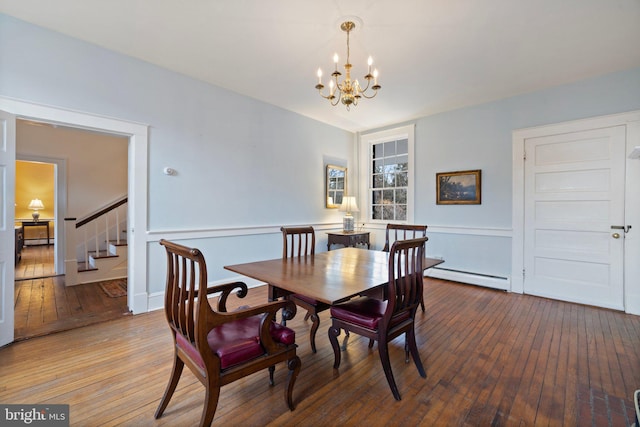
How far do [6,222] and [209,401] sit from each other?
2.45 meters

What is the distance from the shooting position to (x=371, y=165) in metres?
5.64

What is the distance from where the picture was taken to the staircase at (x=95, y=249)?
4.18m

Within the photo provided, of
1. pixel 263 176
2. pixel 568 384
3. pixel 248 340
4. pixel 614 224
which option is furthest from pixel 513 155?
pixel 248 340

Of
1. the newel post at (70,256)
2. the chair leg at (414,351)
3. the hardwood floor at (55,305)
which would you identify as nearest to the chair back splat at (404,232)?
the chair leg at (414,351)

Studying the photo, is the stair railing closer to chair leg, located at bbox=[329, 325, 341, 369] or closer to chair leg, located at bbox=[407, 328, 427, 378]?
chair leg, located at bbox=[329, 325, 341, 369]

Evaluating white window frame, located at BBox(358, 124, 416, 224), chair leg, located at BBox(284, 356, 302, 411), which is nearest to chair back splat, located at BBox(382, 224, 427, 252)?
white window frame, located at BBox(358, 124, 416, 224)

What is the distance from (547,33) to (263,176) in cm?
356

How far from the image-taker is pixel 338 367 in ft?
6.74

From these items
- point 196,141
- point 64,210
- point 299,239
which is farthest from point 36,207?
point 299,239

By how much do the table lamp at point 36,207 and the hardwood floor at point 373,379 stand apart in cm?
792

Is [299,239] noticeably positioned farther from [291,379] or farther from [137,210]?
[137,210]

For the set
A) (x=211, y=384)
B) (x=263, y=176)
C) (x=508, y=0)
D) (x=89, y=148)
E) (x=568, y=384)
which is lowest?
(x=568, y=384)

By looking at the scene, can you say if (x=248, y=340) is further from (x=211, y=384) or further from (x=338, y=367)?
(x=338, y=367)

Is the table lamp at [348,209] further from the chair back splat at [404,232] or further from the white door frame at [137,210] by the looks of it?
the white door frame at [137,210]
